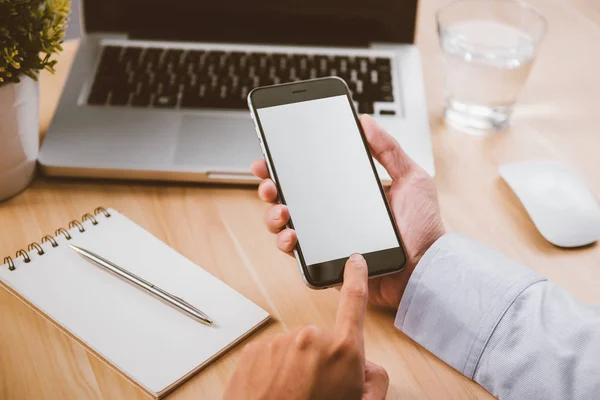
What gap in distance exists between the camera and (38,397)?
1.76ft

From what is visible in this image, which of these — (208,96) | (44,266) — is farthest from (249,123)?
(44,266)

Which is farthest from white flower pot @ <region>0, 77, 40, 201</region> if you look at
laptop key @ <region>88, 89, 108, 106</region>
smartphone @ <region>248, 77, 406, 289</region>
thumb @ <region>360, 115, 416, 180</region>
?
thumb @ <region>360, 115, 416, 180</region>

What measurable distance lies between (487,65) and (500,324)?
15.4 inches

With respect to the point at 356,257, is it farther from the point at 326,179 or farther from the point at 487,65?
the point at 487,65

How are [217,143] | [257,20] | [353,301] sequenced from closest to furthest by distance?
[353,301]
[217,143]
[257,20]

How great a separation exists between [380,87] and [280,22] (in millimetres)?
190

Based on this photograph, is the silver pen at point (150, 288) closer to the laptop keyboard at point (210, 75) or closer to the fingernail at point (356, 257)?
the fingernail at point (356, 257)

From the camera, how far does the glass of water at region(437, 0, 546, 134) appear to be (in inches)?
33.4

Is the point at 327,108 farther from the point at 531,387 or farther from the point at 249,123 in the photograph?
the point at 531,387

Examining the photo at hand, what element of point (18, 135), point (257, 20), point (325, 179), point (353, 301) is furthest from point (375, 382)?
point (257, 20)

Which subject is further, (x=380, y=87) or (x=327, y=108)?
(x=380, y=87)

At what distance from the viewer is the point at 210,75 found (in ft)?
2.86

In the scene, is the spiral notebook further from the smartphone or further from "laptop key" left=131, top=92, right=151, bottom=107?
"laptop key" left=131, top=92, right=151, bottom=107

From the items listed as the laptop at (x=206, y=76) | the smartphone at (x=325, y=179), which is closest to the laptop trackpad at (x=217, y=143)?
the laptop at (x=206, y=76)
